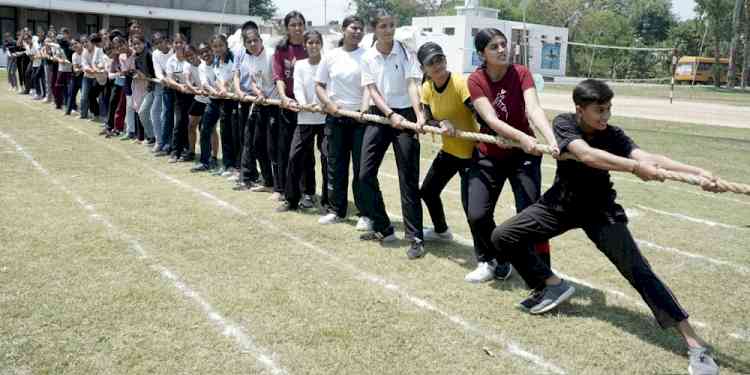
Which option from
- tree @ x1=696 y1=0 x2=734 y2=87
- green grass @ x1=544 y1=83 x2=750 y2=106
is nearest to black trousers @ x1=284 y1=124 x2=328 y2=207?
green grass @ x1=544 y1=83 x2=750 y2=106

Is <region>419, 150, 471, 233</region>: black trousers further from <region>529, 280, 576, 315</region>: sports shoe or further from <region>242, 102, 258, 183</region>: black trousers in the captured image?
<region>242, 102, 258, 183</region>: black trousers

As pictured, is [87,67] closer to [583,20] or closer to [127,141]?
[127,141]

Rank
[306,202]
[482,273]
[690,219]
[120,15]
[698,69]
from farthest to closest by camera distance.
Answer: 1. [698,69]
2. [120,15]
3. [306,202]
4. [690,219]
5. [482,273]

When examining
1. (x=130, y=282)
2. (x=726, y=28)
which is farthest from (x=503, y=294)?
(x=726, y=28)

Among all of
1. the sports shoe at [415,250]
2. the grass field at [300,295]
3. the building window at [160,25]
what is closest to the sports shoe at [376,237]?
the grass field at [300,295]

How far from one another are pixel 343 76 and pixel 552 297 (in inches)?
127

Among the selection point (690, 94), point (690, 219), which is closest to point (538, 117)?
point (690, 219)

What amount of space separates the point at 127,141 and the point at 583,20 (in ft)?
258

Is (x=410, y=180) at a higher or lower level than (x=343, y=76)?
lower

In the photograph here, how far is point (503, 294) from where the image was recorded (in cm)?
500

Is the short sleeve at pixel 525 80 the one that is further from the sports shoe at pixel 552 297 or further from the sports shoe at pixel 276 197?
the sports shoe at pixel 276 197

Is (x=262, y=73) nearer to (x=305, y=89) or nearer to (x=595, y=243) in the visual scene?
(x=305, y=89)

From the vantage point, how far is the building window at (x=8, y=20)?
122ft

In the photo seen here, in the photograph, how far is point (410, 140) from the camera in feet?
19.9
